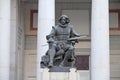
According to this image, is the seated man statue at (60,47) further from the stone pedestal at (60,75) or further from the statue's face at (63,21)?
the stone pedestal at (60,75)

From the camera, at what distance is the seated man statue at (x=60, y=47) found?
1994cm

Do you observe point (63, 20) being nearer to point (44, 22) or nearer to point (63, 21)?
point (63, 21)

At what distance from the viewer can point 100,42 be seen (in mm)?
29703

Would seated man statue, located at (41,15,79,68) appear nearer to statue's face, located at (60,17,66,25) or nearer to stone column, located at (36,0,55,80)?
statue's face, located at (60,17,66,25)

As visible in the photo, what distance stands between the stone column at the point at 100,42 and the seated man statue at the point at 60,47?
9253mm

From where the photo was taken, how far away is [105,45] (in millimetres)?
29703
